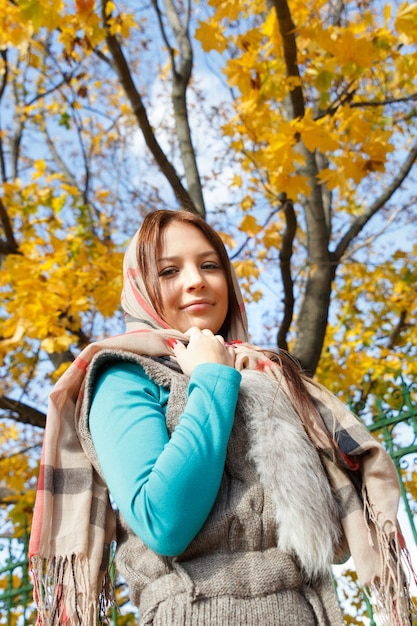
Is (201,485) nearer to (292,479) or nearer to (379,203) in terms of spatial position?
(292,479)

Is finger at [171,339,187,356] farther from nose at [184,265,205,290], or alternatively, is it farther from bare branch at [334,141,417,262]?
bare branch at [334,141,417,262]

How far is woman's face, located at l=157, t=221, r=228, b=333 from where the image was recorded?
62.6 inches

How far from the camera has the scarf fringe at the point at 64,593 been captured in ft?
4.19

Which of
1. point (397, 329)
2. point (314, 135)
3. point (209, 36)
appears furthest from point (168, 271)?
point (397, 329)

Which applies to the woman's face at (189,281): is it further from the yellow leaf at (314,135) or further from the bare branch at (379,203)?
the bare branch at (379,203)

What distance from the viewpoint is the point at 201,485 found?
1.10 m

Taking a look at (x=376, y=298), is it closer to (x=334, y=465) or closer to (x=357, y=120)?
(x=357, y=120)

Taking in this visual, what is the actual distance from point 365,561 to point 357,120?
2567 millimetres

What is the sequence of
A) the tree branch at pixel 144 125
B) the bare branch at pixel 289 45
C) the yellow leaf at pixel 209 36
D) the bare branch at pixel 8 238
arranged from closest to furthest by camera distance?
the bare branch at pixel 289 45
the yellow leaf at pixel 209 36
the tree branch at pixel 144 125
the bare branch at pixel 8 238

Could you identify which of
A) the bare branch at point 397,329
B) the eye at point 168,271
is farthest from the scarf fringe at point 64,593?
the bare branch at point 397,329

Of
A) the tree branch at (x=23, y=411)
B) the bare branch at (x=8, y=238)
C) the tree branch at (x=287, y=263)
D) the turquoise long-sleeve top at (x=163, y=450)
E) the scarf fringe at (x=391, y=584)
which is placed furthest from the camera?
the bare branch at (x=8, y=238)

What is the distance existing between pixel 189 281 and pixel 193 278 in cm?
1

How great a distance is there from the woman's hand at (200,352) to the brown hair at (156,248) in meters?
0.21

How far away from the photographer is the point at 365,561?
126 centimetres
